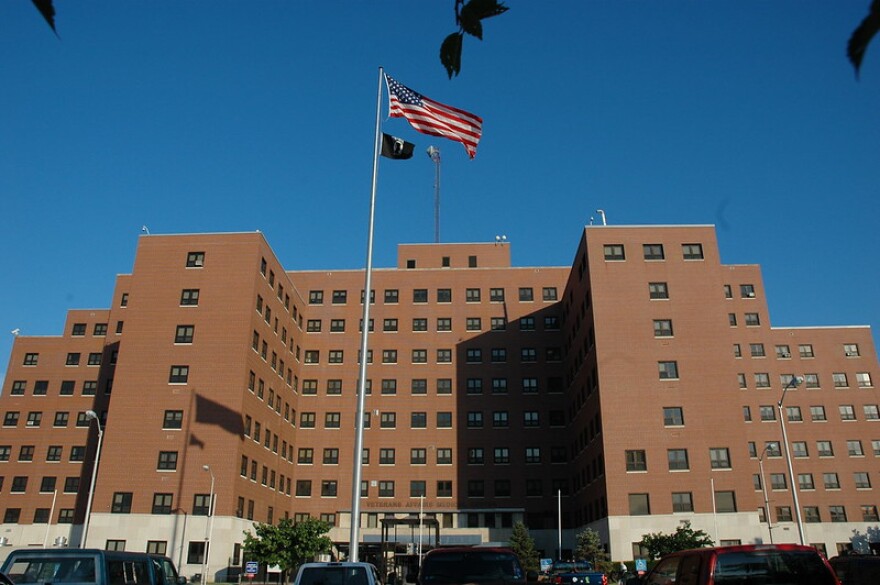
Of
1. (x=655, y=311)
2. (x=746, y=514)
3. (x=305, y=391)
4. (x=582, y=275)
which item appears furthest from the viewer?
(x=305, y=391)

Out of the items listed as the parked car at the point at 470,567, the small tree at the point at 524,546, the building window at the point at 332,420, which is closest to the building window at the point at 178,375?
the building window at the point at 332,420

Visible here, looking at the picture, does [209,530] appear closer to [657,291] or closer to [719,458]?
[719,458]

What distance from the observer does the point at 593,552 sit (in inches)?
2124

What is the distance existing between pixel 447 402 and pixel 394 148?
54.9 metres

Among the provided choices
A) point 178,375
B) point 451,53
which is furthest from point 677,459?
point 451,53

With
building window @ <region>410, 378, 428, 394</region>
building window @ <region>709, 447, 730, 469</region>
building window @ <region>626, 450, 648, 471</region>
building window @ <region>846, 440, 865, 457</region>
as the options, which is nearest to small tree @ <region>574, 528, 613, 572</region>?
building window @ <region>626, 450, 648, 471</region>

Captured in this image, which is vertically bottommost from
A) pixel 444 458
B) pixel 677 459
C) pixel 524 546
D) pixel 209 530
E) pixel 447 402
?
pixel 524 546

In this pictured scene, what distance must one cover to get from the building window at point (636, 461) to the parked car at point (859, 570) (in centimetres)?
3703

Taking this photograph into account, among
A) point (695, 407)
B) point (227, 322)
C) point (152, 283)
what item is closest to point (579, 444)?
point (695, 407)

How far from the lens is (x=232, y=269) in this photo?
6397 centimetres

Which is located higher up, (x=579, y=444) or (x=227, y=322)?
(x=227, y=322)

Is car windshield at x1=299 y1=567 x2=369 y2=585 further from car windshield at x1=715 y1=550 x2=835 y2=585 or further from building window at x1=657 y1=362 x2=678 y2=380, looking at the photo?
building window at x1=657 y1=362 x2=678 y2=380

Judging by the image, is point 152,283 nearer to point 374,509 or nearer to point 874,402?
point 374,509

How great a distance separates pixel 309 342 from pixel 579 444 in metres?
31.5
